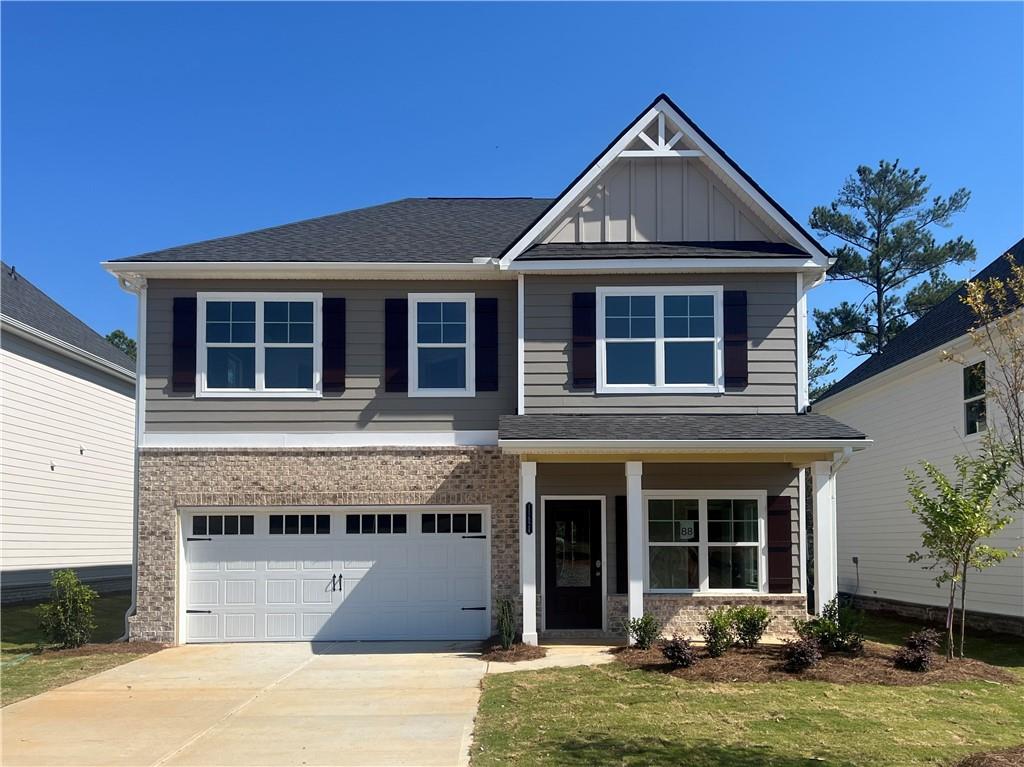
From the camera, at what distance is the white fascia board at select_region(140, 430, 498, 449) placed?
586 inches

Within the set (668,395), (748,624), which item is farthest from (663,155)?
(748,624)

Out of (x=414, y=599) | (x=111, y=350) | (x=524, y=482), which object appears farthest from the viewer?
(x=111, y=350)

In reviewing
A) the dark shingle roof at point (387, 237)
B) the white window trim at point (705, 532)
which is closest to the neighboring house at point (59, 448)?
the dark shingle roof at point (387, 237)

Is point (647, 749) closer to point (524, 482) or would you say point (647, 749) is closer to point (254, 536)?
point (524, 482)

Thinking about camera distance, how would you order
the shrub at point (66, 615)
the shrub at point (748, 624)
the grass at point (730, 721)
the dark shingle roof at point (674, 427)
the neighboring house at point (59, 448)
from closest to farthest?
1. the grass at point (730, 721)
2. the shrub at point (748, 624)
3. the dark shingle roof at point (674, 427)
4. the shrub at point (66, 615)
5. the neighboring house at point (59, 448)

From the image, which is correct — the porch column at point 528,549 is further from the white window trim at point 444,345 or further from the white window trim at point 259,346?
the white window trim at point 259,346

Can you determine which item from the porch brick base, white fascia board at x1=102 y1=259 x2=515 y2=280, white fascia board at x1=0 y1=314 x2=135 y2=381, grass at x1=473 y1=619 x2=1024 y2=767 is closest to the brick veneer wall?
the porch brick base

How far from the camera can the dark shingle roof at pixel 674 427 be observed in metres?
13.4

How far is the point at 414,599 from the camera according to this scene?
14.9 m

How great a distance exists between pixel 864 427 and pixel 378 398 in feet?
38.3

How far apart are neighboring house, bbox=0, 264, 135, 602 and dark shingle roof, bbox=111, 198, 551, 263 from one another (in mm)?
5531

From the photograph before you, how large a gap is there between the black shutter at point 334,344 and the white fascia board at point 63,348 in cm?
707

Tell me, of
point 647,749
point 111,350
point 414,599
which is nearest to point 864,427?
point 414,599

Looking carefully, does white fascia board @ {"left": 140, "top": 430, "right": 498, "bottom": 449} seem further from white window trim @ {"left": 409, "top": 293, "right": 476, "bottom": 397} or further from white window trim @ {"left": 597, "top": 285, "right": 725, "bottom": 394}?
white window trim @ {"left": 597, "top": 285, "right": 725, "bottom": 394}
